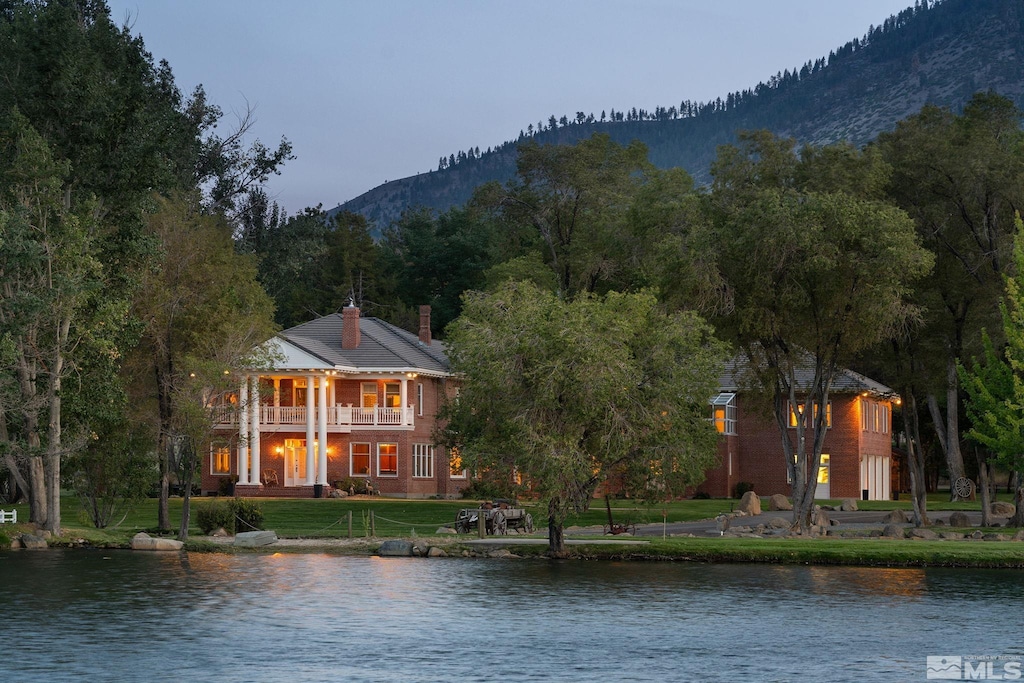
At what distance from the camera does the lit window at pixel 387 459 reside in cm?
7206

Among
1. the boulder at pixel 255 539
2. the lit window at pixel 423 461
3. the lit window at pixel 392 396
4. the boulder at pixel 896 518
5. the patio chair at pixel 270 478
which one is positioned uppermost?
the lit window at pixel 392 396

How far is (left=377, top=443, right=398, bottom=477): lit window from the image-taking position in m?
72.1

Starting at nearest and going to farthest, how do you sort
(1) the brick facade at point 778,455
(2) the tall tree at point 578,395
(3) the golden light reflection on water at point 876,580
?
1. (3) the golden light reflection on water at point 876,580
2. (2) the tall tree at point 578,395
3. (1) the brick facade at point 778,455

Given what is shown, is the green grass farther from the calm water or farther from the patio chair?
the patio chair

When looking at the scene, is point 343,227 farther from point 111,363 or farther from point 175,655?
point 175,655

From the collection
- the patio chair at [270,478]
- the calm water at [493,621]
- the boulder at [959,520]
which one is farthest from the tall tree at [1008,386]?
the patio chair at [270,478]

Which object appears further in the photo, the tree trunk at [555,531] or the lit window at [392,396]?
the lit window at [392,396]

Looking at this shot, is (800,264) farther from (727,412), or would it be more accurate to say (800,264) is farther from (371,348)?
(371,348)

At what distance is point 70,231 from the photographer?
46.7 meters

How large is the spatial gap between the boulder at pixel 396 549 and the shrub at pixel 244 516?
809 cm

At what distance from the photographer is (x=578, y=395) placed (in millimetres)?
39344

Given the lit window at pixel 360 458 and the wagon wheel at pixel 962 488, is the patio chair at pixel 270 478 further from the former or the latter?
the wagon wheel at pixel 962 488

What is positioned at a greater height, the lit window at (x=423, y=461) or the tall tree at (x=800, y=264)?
the tall tree at (x=800, y=264)

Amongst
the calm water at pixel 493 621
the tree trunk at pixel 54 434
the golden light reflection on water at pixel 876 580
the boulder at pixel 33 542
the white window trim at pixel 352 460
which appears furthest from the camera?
the white window trim at pixel 352 460
